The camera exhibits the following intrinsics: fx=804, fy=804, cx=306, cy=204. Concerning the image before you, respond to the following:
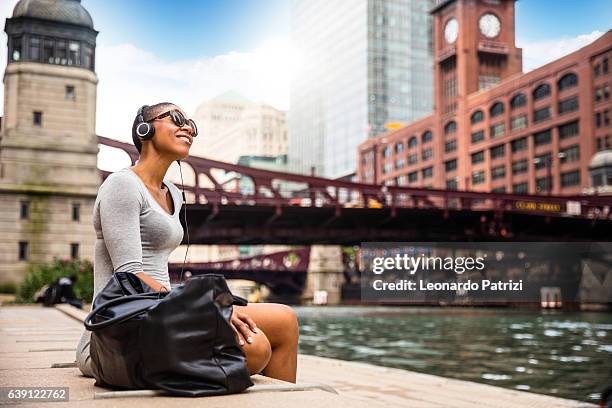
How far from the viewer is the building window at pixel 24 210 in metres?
30.1

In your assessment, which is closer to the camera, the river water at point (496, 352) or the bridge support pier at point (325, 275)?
the river water at point (496, 352)

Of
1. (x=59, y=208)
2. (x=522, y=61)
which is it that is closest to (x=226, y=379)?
(x=59, y=208)

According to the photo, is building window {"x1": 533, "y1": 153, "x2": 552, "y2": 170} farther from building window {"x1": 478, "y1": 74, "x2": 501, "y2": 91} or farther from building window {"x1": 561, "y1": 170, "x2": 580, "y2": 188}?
building window {"x1": 478, "y1": 74, "x2": 501, "y2": 91}

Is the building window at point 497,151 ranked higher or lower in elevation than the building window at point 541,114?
lower

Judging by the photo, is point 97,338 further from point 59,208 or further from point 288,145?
point 288,145

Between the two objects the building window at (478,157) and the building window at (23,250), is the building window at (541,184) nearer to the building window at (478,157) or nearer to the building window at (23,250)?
the building window at (478,157)

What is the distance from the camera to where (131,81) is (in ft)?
29.6

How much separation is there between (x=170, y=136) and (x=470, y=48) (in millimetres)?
99274

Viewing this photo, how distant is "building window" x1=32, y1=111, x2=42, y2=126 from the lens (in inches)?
1192

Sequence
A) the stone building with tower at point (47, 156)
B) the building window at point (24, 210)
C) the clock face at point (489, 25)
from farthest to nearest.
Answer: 1. the clock face at point (489, 25)
2. the building window at point (24, 210)
3. the stone building with tower at point (47, 156)

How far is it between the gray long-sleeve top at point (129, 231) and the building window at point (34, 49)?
25.3 metres

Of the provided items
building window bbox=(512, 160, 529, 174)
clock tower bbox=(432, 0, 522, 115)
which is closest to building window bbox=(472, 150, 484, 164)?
building window bbox=(512, 160, 529, 174)

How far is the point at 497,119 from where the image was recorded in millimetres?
89062

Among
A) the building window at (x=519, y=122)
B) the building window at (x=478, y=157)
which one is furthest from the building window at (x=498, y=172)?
the building window at (x=519, y=122)
